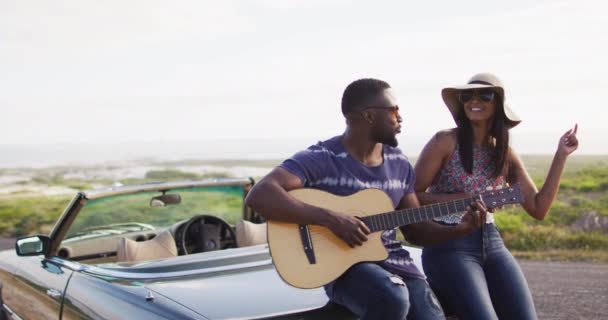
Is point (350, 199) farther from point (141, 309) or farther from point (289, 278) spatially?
point (141, 309)

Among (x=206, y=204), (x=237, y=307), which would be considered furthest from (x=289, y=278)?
(x=206, y=204)

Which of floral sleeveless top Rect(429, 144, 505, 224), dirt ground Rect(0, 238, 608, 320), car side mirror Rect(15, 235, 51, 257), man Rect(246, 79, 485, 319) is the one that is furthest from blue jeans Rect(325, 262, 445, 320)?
dirt ground Rect(0, 238, 608, 320)

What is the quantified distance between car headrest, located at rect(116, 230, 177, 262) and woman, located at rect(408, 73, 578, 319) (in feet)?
5.35

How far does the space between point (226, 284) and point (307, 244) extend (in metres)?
0.66

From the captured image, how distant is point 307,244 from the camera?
3.46 meters

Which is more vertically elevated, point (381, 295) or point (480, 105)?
point (480, 105)

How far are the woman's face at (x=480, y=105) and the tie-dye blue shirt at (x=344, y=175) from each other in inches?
27.8

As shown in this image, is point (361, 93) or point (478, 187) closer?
point (361, 93)

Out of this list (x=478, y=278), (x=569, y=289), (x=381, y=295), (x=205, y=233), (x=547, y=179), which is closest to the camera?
(x=381, y=295)

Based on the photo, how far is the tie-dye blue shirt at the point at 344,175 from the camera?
3465mm

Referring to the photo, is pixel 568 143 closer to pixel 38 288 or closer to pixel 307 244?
pixel 307 244

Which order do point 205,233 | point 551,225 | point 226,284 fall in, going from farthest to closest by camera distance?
point 551,225 → point 205,233 → point 226,284

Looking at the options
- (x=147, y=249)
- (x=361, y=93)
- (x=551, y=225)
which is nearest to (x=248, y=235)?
(x=147, y=249)

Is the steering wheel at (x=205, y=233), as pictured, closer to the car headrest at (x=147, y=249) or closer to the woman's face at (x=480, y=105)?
the car headrest at (x=147, y=249)
